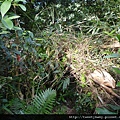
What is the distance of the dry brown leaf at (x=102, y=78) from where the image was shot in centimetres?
137

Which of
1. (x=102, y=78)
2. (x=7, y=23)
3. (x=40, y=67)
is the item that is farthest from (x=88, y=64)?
(x=7, y=23)

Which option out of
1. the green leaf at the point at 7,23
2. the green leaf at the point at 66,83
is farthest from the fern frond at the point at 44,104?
the green leaf at the point at 7,23

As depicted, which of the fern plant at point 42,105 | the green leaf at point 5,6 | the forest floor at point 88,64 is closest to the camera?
the green leaf at point 5,6

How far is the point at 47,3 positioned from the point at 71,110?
143 centimetres

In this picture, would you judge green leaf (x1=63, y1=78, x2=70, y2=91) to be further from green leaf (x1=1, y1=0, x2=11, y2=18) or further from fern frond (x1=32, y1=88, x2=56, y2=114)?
green leaf (x1=1, y1=0, x2=11, y2=18)

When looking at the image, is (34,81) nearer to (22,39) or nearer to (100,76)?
(22,39)

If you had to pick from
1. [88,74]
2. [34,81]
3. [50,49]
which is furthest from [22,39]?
[88,74]

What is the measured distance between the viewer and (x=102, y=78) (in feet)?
4.54

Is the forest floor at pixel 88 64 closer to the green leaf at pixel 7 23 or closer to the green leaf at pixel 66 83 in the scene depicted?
the green leaf at pixel 66 83

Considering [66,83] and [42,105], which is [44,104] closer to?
[42,105]

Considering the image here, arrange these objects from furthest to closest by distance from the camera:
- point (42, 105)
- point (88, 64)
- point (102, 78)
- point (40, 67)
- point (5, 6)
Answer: point (88, 64), point (102, 78), point (40, 67), point (42, 105), point (5, 6)

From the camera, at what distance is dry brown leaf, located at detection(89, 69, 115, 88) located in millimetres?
1374

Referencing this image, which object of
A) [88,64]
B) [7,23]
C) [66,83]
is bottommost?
[66,83]

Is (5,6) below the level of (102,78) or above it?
above
